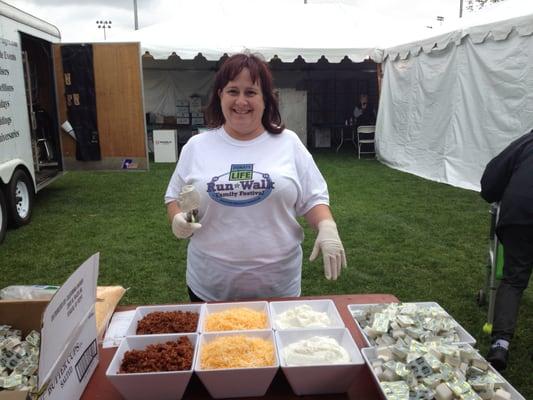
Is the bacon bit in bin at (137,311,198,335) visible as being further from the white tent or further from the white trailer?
the white tent

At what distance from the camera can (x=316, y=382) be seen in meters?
1.21

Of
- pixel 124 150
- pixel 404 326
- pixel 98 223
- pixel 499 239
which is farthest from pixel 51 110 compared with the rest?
pixel 404 326

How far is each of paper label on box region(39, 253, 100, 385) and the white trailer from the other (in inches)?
183

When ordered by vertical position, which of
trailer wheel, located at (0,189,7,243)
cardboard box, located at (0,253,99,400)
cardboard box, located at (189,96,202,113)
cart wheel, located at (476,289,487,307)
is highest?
cardboard box, located at (189,96,202,113)

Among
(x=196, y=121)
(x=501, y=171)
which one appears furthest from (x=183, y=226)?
(x=196, y=121)

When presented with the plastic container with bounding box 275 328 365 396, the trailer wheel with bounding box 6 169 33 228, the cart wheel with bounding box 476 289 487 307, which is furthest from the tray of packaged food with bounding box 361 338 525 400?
the trailer wheel with bounding box 6 169 33 228

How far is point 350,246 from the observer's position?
4.96 meters

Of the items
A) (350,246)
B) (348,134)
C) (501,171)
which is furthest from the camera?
(348,134)

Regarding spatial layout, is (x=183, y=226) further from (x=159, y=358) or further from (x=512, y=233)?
(x=512, y=233)

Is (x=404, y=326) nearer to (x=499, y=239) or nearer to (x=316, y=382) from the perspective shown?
(x=316, y=382)

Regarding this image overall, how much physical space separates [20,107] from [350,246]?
4.31 meters

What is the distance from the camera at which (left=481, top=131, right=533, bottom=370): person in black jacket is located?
2621 millimetres

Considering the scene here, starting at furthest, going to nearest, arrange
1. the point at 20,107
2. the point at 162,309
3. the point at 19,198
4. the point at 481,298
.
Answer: the point at 19,198 < the point at 20,107 < the point at 481,298 < the point at 162,309

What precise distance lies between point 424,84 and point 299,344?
855cm
